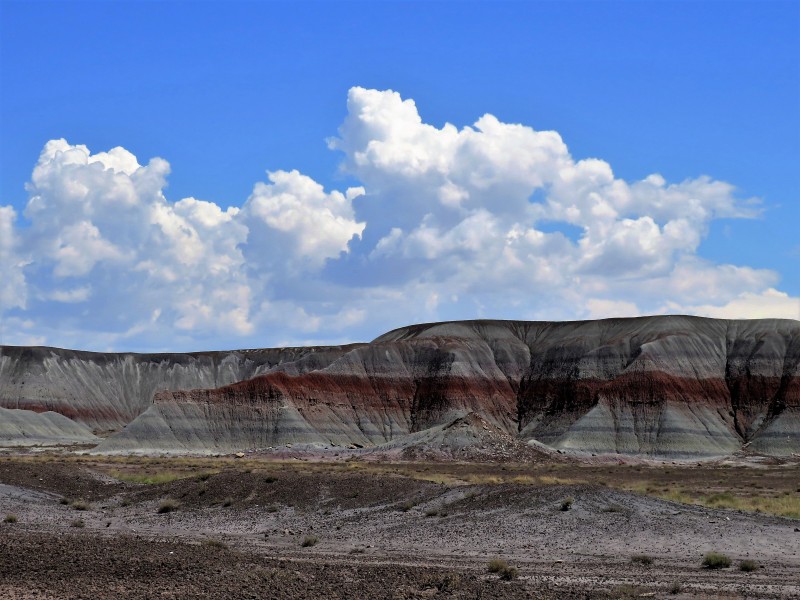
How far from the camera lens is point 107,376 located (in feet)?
598

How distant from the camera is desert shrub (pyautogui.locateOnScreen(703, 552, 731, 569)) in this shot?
20297 millimetres

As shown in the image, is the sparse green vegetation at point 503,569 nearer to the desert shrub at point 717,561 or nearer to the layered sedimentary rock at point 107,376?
the desert shrub at point 717,561

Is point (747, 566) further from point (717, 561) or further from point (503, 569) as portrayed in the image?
point (503, 569)

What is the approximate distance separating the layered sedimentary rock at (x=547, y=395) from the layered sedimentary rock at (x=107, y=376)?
1456 inches

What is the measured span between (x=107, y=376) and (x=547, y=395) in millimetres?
91506

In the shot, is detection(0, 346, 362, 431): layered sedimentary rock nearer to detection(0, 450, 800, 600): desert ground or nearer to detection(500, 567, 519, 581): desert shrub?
detection(0, 450, 800, 600): desert ground

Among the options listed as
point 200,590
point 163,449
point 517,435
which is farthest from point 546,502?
point 517,435

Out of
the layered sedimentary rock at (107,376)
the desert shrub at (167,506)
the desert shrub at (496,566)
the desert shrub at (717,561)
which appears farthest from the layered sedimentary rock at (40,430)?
the desert shrub at (717,561)

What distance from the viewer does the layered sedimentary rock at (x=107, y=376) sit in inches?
6683

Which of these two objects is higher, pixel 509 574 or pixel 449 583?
pixel 449 583

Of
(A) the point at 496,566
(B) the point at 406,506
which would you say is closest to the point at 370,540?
(B) the point at 406,506

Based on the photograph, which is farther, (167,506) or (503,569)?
(167,506)

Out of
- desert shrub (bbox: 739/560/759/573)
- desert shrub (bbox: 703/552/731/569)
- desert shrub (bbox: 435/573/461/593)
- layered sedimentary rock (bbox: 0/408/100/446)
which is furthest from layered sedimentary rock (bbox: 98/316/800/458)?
desert shrub (bbox: 435/573/461/593)

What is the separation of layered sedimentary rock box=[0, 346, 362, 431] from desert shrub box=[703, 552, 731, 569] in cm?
14589
